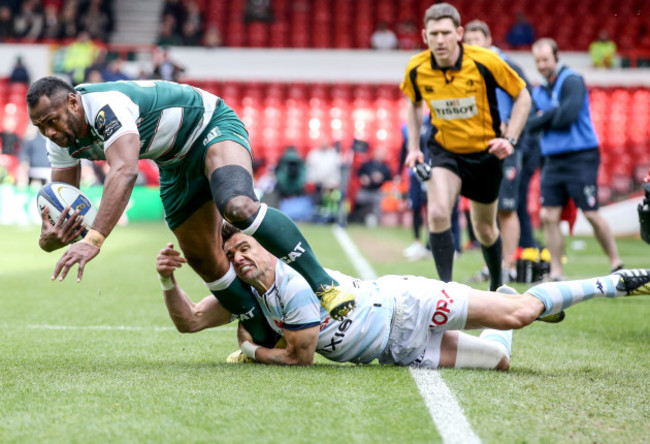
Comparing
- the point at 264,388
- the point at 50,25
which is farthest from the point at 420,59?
the point at 50,25

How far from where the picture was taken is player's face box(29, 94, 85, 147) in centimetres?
410

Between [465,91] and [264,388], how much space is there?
3.13m

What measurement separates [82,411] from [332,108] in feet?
66.9

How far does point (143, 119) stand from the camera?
14.6 feet

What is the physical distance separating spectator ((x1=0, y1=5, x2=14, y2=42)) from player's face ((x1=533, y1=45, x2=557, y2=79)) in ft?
61.9

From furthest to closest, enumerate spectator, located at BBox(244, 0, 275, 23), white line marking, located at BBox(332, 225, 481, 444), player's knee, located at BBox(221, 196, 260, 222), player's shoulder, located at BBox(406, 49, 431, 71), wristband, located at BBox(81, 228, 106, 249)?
spectator, located at BBox(244, 0, 275, 23) < player's shoulder, located at BBox(406, 49, 431, 71) < player's knee, located at BBox(221, 196, 260, 222) < wristband, located at BBox(81, 228, 106, 249) < white line marking, located at BBox(332, 225, 481, 444)

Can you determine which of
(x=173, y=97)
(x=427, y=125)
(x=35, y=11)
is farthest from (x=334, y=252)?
(x=35, y=11)

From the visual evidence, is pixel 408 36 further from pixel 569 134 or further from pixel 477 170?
pixel 477 170

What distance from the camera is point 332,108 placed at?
76.8 feet

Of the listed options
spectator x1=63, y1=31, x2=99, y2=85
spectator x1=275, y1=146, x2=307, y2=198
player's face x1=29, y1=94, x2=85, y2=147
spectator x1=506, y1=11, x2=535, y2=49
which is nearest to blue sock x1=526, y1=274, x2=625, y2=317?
player's face x1=29, y1=94, x2=85, y2=147

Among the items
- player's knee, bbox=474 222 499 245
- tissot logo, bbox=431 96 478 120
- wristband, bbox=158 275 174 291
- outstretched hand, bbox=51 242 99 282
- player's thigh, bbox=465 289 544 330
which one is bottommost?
player's knee, bbox=474 222 499 245

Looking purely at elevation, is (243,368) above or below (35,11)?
below

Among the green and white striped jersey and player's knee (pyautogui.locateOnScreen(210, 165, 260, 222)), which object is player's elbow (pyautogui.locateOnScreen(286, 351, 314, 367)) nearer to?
player's knee (pyautogui.locateOnScreen(210, 165, 260, 222))

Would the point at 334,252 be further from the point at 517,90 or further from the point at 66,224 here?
the point at 66,224
